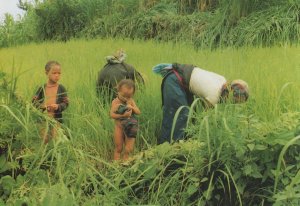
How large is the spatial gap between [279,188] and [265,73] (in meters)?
2.03

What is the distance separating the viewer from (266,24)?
8.54m

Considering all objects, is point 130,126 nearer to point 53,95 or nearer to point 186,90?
point 186,90

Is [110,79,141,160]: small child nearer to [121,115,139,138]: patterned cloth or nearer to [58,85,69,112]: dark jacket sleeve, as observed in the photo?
[121,115,139,138]: patterned cloth

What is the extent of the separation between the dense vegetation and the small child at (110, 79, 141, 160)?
13.4 feet

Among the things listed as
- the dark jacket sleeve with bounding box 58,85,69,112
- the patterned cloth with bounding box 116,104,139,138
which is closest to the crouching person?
the dark jacket sleeve with bounding box 58,85,69,112

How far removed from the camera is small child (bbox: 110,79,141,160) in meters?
4.57

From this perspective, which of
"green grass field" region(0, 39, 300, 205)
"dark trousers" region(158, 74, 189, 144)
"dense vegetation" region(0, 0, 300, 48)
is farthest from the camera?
"dense vegetation" region(0, 0, 300, 48)

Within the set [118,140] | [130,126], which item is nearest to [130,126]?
[130,126]

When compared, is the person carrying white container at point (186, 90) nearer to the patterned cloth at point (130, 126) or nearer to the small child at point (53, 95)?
the patterned cloth at point (130, 126)

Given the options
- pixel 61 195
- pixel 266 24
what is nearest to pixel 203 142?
pixel 61 195

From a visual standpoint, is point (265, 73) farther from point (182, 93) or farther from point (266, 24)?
point (266, 24)

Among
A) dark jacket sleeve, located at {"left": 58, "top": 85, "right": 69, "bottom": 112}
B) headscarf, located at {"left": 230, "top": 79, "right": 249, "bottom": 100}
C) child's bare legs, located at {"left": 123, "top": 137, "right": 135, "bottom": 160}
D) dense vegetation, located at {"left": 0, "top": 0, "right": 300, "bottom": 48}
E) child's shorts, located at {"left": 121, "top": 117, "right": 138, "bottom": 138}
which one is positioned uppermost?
dense vegetation, located at {"left": 0, "top": 0, "right": 300, "bottom": 48}

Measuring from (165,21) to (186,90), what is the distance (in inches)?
234

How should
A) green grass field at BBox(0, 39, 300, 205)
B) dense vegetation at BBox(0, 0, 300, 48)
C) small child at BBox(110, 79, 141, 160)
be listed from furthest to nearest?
dense vegetation at BBox(0, 0, 300, 48) → small child at BBox(110, 79, 141, 160) → green grass field at BBox(0, 39, 300, 205)
